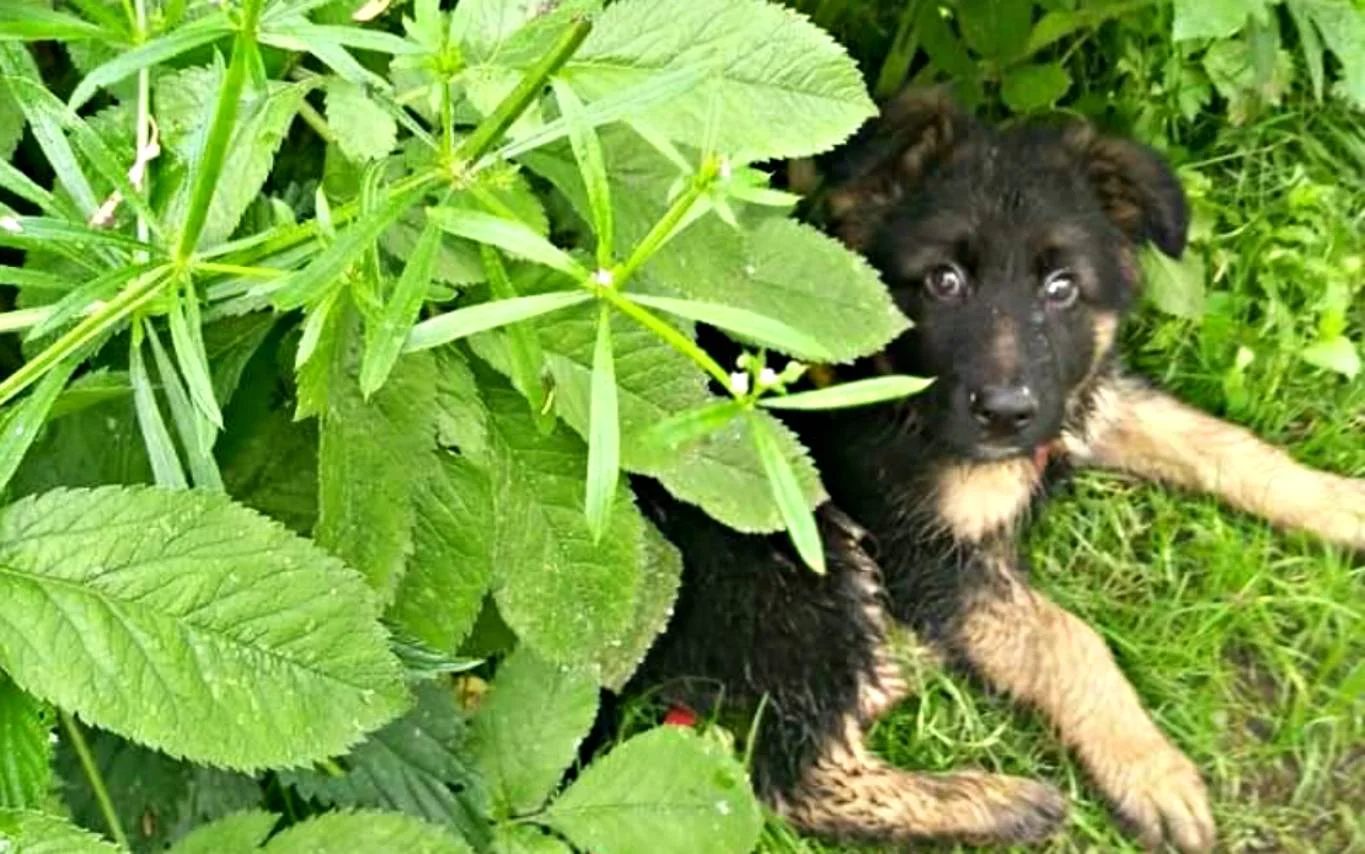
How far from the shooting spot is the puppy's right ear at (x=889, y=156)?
2.54 m

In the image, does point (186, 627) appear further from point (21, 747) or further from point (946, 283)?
point (946, 283)

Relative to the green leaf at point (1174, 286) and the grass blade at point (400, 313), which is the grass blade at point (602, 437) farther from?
the green leaf at point (1174, 286)

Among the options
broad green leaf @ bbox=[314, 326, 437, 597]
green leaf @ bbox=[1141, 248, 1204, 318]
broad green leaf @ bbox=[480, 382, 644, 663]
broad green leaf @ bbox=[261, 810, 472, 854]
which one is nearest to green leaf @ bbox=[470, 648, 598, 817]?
broad green leaf @ bbox=[480, 382, 644, 663]

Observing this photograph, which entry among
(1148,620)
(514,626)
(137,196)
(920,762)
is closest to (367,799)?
(514,626)

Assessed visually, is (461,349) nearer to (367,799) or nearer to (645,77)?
(645,77)

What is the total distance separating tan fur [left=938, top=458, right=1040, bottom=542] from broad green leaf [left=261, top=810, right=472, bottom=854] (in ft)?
3.92

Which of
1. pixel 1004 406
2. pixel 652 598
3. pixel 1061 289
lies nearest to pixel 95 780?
pixel 652 598

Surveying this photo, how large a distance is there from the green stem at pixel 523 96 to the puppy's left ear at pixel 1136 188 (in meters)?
1.62

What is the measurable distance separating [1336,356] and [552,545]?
1684mm

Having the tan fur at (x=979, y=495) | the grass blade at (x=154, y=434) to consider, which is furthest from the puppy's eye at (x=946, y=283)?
the grass blade at (x=154, y=434)

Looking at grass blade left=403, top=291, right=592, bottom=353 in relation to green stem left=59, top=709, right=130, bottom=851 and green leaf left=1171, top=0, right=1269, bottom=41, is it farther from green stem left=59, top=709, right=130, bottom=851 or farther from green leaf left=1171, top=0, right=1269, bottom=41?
green leaf left=1171, top=0, right=1269, bottom=41

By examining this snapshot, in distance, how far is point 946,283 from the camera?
8.64 ft

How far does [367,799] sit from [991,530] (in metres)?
1.18

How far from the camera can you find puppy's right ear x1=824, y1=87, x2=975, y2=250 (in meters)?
2.54
